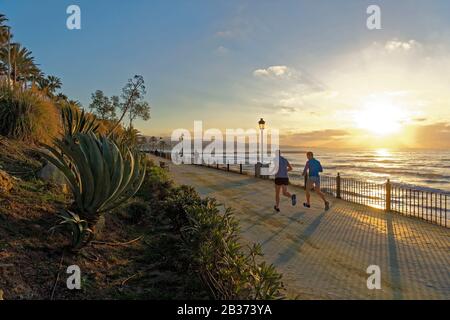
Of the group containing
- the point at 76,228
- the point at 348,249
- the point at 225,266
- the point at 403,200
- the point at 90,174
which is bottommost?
the point at 403,200

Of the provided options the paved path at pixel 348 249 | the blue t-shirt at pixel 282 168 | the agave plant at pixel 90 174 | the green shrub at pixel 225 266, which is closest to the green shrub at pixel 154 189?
the paved path at pixel 348 249

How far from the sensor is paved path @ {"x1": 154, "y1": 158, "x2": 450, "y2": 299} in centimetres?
474

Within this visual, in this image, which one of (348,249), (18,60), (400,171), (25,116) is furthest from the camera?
(400,171)

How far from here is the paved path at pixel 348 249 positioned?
4742 millimetres

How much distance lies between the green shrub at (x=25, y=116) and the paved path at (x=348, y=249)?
6.57 meters

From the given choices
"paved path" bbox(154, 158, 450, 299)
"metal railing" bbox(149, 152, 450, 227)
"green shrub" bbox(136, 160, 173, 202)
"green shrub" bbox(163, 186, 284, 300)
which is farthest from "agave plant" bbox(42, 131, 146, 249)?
"metal railing" bbox(149, 152, 450, 227)

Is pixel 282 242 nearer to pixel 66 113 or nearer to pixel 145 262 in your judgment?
pixel 145 262

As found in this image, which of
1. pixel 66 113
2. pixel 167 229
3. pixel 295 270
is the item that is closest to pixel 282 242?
pixel 295 270

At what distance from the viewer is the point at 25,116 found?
1014 cm

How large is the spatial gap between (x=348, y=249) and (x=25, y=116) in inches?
387

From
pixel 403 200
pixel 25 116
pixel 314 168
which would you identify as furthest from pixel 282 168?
pixel 403 200

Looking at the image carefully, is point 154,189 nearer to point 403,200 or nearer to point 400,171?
point 403,200

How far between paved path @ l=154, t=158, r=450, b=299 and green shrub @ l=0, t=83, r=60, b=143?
21.5 ft

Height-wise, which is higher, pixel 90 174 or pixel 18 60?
pixel 18 60
